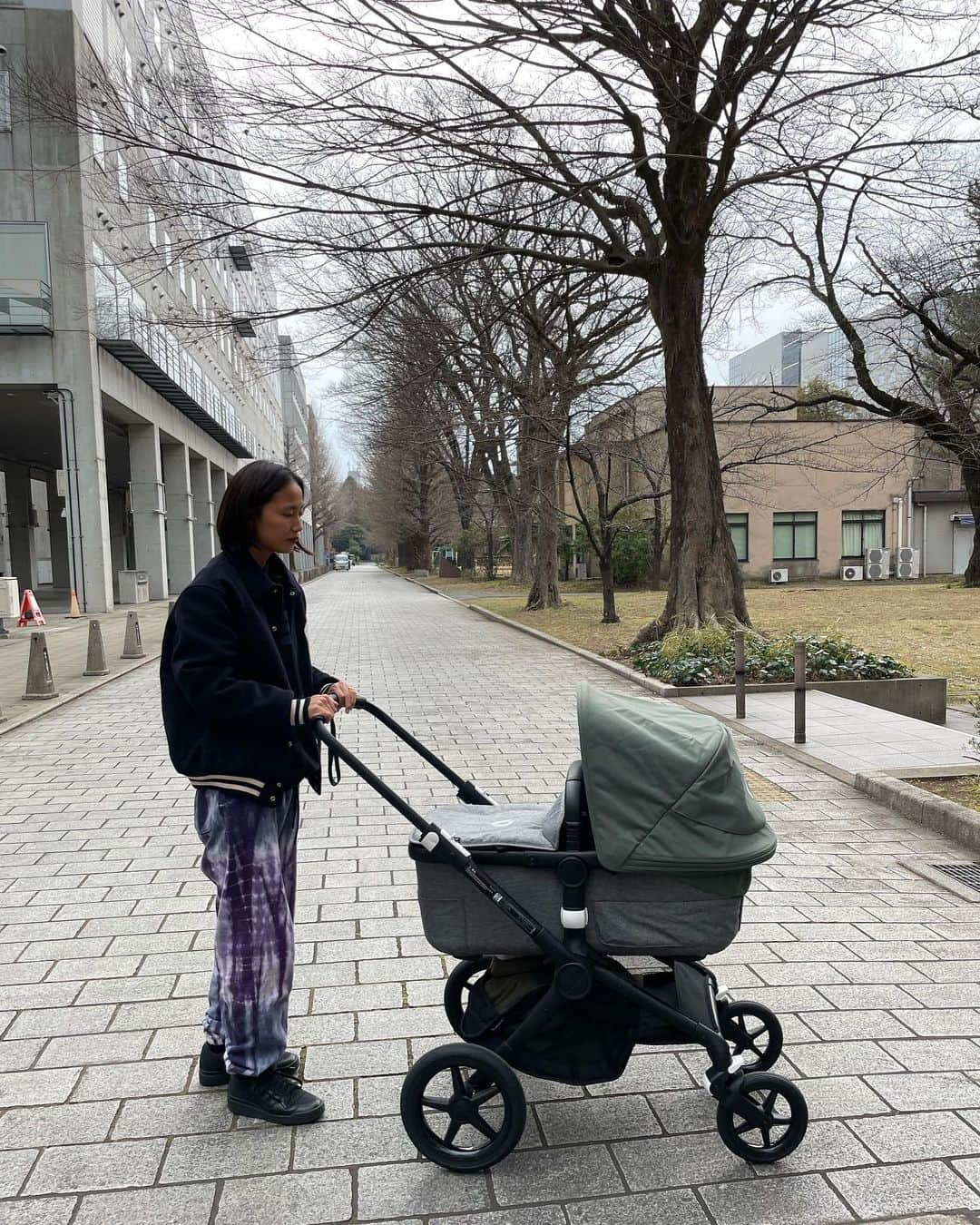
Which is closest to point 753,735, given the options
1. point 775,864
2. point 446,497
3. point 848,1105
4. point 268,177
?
point 775,864

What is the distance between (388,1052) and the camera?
3.27 m

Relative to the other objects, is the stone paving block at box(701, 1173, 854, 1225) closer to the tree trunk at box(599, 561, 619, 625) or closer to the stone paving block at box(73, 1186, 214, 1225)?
the stone paving block at box(73, 1186, 214, 1225)

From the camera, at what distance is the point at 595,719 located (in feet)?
8.47

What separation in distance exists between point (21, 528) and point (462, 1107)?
45.0 metres

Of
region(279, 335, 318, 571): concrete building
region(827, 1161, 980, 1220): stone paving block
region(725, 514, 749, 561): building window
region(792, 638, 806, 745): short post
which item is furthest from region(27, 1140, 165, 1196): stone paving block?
region(279, 335, 318, 571): concrete building

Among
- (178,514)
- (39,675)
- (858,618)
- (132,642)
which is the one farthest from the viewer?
(178,514)

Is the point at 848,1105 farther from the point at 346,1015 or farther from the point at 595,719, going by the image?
the point at 346,1015

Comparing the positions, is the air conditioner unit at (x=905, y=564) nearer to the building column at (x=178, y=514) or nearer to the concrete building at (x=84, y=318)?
the concrete building at (x=84, y=318)

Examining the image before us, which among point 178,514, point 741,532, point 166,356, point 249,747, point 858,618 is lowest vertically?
point 858,618

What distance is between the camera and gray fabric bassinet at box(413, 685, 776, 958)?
2498mm

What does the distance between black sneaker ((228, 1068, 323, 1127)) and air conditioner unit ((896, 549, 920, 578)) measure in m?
41.1

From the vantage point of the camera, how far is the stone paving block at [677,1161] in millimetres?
2594

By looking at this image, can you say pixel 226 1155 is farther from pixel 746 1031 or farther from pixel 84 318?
pixel 84 318

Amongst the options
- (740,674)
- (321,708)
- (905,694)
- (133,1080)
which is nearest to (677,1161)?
(321,708)
